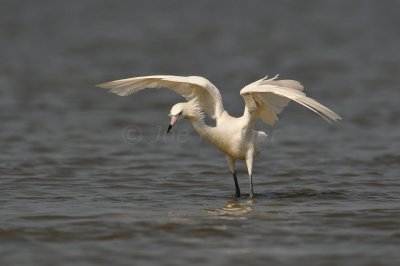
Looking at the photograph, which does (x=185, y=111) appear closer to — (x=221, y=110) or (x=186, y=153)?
(x=221, y=110)

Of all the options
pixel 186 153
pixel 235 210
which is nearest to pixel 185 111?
pixel 235 210

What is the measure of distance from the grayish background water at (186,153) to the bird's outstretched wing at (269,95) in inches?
42.9

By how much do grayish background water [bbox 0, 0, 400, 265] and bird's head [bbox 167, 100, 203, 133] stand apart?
1035mm

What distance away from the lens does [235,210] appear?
35.4ft

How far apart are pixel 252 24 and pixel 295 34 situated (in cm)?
270

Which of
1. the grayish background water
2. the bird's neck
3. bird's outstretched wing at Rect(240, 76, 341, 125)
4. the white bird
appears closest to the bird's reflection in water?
the grayish background water

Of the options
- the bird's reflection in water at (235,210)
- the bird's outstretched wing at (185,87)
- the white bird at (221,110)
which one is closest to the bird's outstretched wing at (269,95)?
the white bird at (221,110)

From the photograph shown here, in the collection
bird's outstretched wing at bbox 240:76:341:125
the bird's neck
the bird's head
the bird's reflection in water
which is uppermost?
bird's outstretched wing at bbox 240:76:341:125

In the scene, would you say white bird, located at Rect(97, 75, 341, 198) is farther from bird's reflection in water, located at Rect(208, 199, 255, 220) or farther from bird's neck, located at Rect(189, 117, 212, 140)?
bird's reflection in water, located at Rect(208, 199, 255, 220)

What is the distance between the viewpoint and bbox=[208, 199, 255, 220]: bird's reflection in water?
10445 millimetres

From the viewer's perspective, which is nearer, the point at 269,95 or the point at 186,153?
the point at 269,95

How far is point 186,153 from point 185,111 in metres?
4.05

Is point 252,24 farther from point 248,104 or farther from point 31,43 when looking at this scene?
point 248,104

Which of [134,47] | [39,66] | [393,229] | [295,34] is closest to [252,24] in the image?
[295,34]
